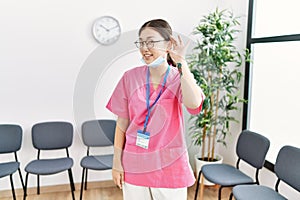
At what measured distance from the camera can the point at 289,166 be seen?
1882mm

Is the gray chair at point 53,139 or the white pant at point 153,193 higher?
the white pant at point 153,193

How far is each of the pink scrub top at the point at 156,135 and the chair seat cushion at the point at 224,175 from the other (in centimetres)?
94

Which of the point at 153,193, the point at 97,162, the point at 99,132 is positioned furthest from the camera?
the point at 99,132

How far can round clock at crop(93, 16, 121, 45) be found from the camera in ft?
8.83

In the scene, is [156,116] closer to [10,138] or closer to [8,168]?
[8,168]

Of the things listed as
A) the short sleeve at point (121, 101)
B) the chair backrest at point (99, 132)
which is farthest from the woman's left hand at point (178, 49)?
the chair backrest at point (99, 132)

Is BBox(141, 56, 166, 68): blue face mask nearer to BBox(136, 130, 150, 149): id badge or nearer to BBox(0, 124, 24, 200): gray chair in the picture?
BBox(136, 130, 150, 149): id badge

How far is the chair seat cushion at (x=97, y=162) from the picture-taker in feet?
7.92

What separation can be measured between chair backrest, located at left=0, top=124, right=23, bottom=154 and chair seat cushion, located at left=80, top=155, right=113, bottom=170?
2.06 feet

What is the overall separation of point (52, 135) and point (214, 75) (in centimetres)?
167

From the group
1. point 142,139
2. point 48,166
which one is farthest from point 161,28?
point 48,166

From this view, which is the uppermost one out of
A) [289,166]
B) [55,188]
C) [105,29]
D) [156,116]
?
[105,29]

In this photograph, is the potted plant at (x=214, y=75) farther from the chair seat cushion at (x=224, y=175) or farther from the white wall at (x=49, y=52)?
the chair seat cushion at (x=224, y=175)

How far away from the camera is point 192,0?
2.92m
